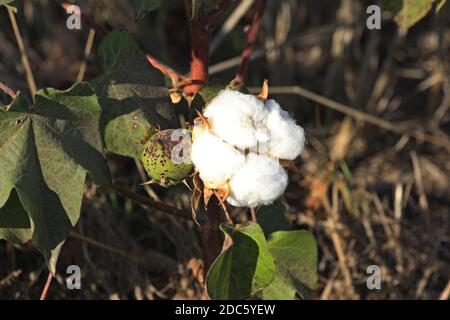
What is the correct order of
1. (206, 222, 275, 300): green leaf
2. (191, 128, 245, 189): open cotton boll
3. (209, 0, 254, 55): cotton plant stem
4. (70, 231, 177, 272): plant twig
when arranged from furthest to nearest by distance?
(209, 0, 254, 55): cotton plant stem, (70, 231, 177, 272): plant twig, (206, 222, 275, 300): green leaf, (191, 128, 245, 189): open cotton boll

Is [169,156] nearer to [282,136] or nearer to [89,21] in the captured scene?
[282,136]

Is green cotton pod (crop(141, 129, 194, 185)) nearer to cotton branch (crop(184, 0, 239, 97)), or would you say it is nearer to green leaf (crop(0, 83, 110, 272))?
green leaf (crop(0, 83, 110, 272))

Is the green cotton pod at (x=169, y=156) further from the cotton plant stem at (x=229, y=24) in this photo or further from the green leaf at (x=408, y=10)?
the cotton plant stem at (x=229, y=24)

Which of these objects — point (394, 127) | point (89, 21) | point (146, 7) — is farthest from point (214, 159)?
point (394, 127)

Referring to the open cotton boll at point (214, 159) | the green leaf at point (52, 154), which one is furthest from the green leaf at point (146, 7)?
the open cotton boll at point (214, 159)

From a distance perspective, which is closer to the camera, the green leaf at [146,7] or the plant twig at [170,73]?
the green leaf at [146,7]

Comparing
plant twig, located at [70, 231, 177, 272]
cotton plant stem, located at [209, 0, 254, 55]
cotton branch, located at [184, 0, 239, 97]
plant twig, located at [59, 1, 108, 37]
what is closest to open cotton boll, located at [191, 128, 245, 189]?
cotton branch, located at [184, 0, 239, 97]

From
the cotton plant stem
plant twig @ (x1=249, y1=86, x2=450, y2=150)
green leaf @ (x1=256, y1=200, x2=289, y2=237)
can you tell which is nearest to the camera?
green leaf @ (x1=256, y1=200, x2=289, y2=237)
